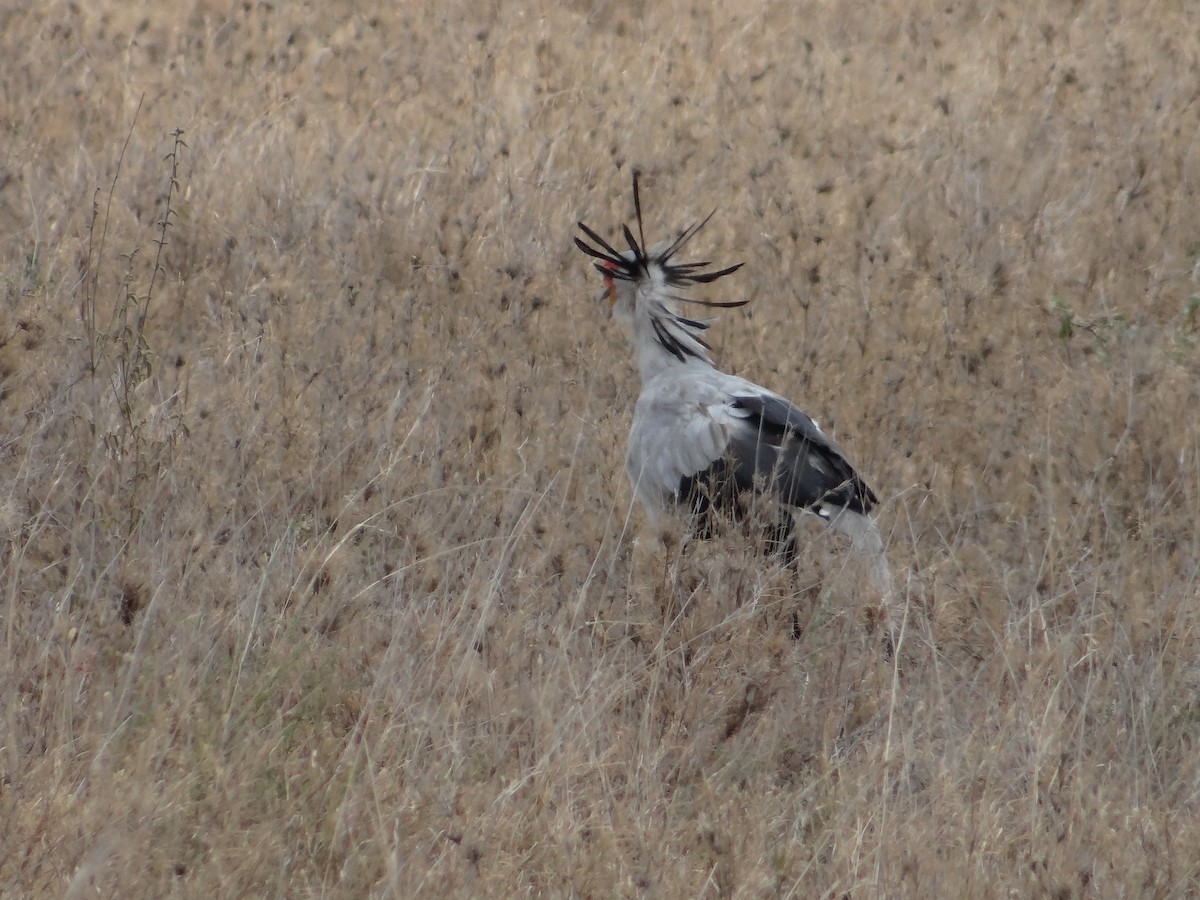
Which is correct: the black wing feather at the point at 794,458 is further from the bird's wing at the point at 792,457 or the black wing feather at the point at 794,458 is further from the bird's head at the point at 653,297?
the bird's head at the point at 653,297

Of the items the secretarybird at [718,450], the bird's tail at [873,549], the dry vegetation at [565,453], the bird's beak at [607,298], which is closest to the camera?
the dry vegetation at [565,453]

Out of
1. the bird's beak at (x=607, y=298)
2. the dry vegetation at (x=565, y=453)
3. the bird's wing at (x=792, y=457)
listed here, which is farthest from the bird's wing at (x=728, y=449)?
the bird's beak at (x=607, y=298)

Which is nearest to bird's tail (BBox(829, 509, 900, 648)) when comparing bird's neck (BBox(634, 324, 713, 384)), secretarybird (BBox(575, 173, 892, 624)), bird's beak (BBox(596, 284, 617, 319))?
secretarybird (BBox(575, 173, 892, 624))

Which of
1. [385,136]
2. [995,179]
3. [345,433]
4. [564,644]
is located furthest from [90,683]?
[995,179]

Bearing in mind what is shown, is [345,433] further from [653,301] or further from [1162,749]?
[1162,749]

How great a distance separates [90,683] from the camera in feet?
11.6

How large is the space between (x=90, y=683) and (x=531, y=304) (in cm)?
293

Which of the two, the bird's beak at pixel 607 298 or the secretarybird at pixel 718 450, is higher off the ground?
the bird's beak at pixel 607 298

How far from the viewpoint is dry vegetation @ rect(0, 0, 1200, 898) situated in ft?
10.8

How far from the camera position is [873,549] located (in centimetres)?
480

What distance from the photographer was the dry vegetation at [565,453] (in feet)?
10.8

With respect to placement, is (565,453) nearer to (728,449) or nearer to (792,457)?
(728,449)

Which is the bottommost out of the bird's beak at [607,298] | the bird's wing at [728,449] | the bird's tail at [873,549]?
the bird's tail at [873,549]

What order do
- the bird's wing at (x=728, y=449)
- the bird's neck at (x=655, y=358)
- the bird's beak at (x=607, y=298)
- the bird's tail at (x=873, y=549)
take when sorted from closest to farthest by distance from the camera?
the bird's tail at (x=873, y=549) < the bird's wing at (x=728, y=449) < the bird's neck at (x=655, y=358) < the bird's beak at (x=607, y=298)
